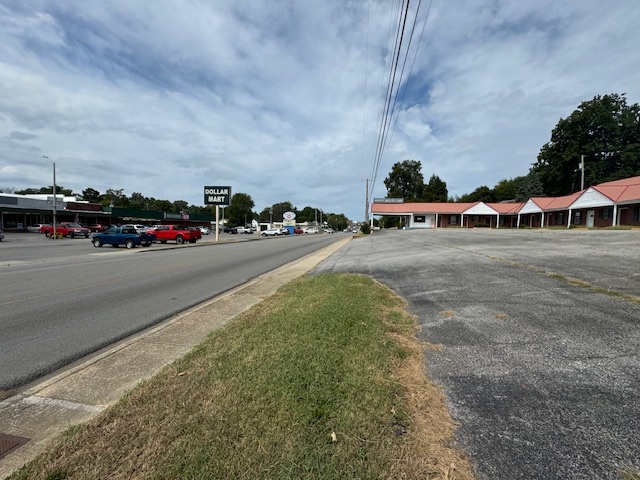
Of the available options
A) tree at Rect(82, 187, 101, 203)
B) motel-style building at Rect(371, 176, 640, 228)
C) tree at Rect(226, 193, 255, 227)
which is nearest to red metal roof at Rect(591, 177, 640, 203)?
motel-style building at Rect(371, 176, 640, 228)

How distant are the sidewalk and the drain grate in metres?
0.04

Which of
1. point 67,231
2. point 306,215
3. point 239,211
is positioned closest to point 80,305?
point 67,231

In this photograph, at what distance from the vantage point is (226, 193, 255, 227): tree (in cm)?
12586

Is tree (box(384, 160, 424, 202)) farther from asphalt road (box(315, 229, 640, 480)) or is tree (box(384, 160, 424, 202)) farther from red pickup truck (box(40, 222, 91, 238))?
asphalt road (box(315, 229, 640, 480))

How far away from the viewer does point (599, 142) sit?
63.2 meters

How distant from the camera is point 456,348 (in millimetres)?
4363

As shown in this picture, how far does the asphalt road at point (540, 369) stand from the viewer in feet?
7.86

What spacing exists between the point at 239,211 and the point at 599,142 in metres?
106

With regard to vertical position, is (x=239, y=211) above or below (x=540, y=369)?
above

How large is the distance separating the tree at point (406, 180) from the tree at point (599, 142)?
118 ft

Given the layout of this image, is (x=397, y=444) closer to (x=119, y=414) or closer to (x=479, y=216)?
(x=119, y=414)

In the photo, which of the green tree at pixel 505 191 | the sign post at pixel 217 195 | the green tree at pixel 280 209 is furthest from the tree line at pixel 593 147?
the green tree at pixel 280 209

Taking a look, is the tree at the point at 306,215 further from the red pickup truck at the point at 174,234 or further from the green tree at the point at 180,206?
the red pickup truck at the point at 174,234

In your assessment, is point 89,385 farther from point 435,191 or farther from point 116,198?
point 116,198
